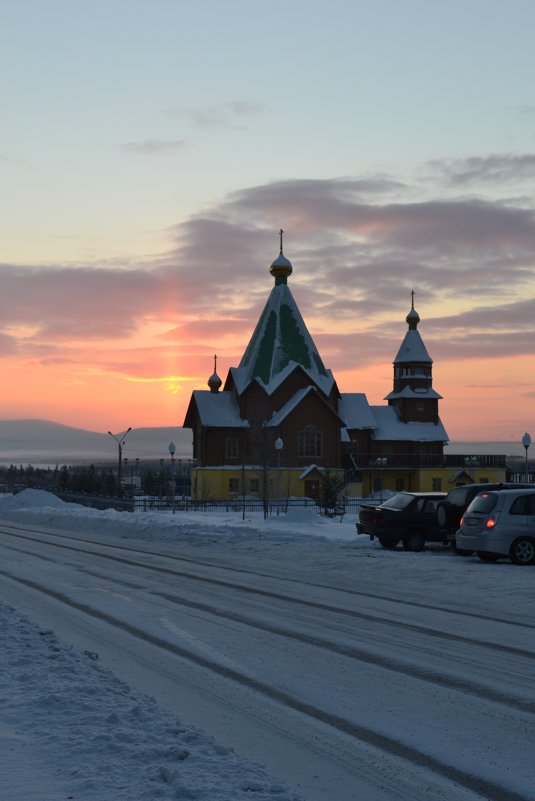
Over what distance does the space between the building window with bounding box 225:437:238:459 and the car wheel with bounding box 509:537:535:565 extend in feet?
165

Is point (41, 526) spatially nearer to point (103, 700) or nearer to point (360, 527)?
point (360, 527)

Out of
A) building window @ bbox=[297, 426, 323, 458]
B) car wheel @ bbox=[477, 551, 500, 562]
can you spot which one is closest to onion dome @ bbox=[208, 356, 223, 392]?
building window @ bbox=[297, 426, 323, 458]

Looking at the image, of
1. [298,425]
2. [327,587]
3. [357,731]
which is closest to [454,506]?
[327,587]

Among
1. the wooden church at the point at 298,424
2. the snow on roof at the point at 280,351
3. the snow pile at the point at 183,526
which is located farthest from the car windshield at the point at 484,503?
the snow on roof at the point at 280,351

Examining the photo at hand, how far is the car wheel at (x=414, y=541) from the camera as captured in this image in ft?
80.0

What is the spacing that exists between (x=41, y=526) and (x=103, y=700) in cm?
3112

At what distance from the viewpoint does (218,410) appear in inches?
2840

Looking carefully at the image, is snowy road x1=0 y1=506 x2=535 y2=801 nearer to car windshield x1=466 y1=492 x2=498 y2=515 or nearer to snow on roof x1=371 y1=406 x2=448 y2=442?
car windshield x1=466 y1=492 x2=498 y2=515

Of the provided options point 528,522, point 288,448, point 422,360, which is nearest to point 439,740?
point 528,522

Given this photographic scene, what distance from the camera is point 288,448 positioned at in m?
68.0

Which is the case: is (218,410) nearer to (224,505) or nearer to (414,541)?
(224,505)

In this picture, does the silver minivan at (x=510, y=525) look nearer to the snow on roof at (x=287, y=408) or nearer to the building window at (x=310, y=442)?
the snow on roof at (x=287, y=408)

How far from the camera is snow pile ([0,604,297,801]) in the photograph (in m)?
5.64

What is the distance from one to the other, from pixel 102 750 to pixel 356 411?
71719 millimetres
